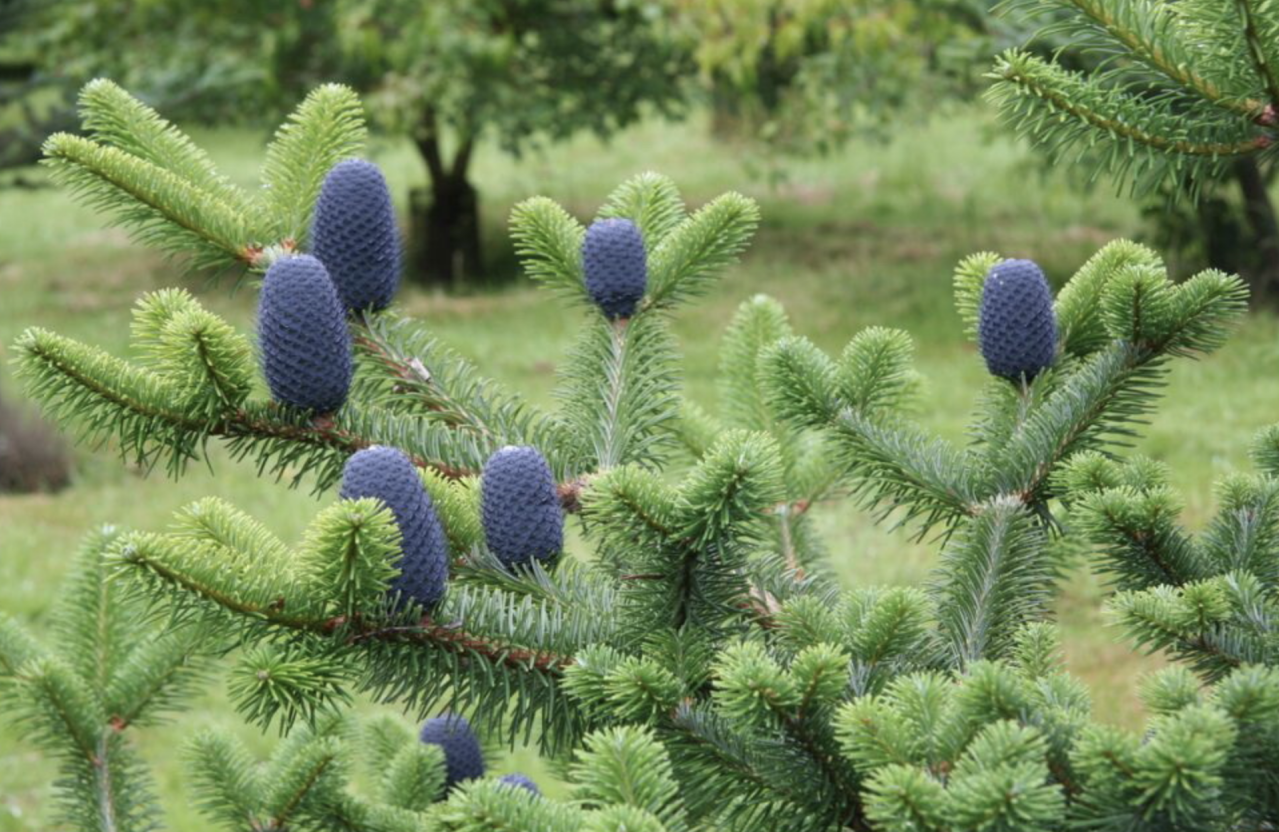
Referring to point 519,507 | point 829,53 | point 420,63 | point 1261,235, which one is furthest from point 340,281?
point 829,53

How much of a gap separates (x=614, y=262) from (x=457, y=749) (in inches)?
26.3

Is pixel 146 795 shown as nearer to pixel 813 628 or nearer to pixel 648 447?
pixel 648 447

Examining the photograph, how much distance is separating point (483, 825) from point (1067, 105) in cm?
83

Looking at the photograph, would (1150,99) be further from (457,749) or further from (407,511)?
(457,749)

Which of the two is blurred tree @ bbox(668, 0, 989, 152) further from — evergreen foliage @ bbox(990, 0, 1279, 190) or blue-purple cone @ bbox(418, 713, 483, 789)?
evergreen foliage @ bbox(990, 0, 1279, 190)

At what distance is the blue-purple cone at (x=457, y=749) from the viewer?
1.90 metres

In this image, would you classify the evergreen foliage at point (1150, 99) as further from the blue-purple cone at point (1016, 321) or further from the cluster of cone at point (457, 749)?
the cluster of cone at point (457, 749)

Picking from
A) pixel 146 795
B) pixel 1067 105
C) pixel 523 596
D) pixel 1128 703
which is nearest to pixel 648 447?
pixel 523 596

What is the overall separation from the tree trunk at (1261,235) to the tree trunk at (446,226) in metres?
6.20

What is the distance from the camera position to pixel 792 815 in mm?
1266

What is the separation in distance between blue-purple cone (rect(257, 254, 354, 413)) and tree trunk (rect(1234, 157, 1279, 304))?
888 centimetres

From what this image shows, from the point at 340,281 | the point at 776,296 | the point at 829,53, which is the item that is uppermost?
the point at 340,281

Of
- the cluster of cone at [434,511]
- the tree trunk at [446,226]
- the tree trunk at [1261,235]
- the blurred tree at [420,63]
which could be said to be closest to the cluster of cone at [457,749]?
the cluster of cone at [434,511]

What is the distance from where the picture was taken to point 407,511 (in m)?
1.23
